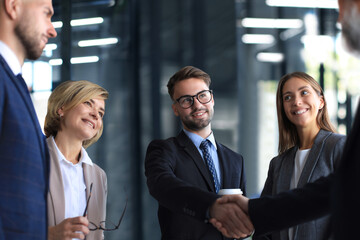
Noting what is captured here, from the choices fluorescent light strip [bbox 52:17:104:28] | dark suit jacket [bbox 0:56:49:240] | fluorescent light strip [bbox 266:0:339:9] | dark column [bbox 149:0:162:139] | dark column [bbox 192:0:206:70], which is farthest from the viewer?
fluorescent light strip [bbox 266:0:339:9]

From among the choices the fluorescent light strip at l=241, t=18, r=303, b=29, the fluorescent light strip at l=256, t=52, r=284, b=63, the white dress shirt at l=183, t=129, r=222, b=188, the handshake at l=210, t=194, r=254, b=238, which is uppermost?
the fluorescent light strip at l=241, t=18, r=303, b=29

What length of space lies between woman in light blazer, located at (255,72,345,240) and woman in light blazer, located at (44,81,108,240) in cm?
104

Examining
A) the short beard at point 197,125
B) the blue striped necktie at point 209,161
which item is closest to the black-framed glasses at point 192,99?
the short beard at point 197,125

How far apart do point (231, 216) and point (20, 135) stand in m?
1.23

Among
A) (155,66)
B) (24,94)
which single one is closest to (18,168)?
(24,94)

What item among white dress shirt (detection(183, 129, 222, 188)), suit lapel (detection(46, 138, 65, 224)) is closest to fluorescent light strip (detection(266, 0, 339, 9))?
white dress shirt (detection(183, 129, 222, 188))

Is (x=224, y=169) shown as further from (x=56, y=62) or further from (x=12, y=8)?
(x=56, y=62)

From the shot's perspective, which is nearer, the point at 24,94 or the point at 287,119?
the point at 24,94

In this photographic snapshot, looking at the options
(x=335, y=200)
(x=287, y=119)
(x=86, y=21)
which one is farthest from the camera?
(x=86, y=21)

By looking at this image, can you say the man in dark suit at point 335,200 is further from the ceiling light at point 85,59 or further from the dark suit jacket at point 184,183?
the ceiling light at point 85,59

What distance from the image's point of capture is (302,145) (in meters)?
2.80

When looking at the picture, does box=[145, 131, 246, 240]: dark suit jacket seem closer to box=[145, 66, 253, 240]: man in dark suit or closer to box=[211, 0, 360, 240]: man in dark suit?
box=[145, 66, 253, 240]: man in dark suit

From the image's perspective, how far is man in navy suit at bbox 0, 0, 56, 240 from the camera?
1.60 metres

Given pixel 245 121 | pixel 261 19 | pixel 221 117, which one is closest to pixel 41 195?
pixel 221 117
